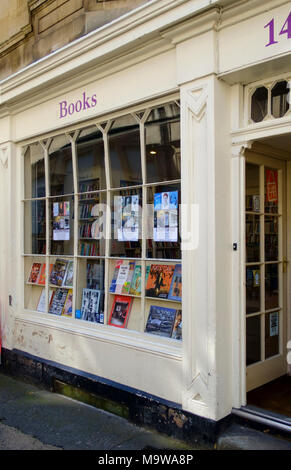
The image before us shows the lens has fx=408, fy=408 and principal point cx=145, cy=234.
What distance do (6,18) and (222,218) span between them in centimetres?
509

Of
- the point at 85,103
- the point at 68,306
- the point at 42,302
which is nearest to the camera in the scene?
the point at 85,103

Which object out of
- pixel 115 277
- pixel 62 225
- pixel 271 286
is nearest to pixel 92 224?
pixel 62 225

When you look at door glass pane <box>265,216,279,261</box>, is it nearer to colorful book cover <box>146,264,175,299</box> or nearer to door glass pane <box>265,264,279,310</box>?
door glass pane <box>265,264,279,310</box>

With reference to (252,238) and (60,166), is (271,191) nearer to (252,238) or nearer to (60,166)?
(252,238)

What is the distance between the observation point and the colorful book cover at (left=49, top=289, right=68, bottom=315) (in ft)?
18.0

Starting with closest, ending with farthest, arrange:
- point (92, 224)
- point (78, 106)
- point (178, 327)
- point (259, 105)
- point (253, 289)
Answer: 1. point (259, 105)
2. point (178, 327)
3. point (253, 289)
4. point (78, 106)
5. point (92, 224)

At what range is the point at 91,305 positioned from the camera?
5105 millimetres

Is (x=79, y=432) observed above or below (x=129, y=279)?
below

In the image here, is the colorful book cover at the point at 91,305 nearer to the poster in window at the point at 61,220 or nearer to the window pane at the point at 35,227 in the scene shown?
the poster in window at the point at 61,220

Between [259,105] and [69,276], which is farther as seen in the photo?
[69,276]

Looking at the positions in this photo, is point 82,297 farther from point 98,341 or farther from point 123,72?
point 123,72

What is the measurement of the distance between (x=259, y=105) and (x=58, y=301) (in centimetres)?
357

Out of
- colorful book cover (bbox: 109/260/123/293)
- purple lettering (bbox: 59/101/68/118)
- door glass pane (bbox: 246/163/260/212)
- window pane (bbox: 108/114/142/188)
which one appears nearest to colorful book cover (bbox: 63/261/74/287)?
colorful book cover (bbox: 109/260/123/293)

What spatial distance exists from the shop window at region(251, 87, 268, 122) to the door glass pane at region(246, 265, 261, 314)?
4.94ft
